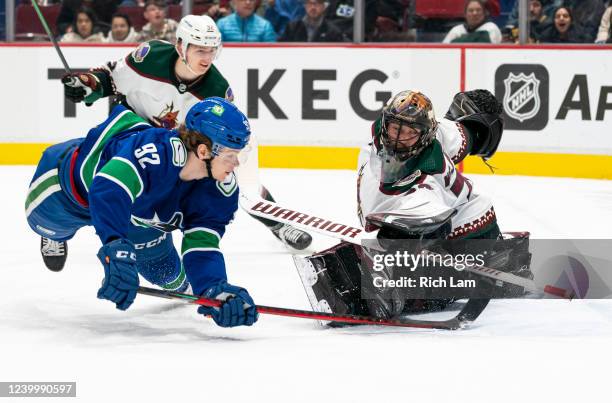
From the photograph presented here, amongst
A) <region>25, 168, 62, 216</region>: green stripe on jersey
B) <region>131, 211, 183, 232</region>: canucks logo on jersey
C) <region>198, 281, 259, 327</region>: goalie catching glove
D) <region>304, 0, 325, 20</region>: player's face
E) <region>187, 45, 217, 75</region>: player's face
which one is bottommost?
<region>198, 281, 259, 327</region>: goalie catching glove

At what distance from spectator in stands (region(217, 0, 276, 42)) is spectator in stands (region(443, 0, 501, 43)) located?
1.35 m

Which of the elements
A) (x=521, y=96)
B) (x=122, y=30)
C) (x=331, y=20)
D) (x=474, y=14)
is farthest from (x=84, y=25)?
(x=521, y=96)

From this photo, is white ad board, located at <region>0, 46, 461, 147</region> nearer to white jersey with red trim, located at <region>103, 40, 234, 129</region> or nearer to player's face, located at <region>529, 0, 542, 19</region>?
player's face, located at <region>529, 0, 542, 19</region>

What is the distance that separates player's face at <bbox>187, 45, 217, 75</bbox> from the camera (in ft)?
15.3

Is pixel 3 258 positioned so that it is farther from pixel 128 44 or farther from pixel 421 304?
pixel 128 44

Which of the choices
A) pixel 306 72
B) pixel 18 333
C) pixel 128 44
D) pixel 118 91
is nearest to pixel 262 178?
pixel 306 72

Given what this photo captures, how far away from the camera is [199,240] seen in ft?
11.1

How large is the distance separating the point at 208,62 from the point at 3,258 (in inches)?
47.5

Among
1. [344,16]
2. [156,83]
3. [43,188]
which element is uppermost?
[344,16]

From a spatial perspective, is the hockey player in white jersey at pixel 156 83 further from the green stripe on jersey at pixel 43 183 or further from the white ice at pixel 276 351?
the green stripe on jersey at pixel 43 183

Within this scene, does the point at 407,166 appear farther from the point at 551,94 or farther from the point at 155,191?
the point at 551,94

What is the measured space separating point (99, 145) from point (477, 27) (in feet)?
15.5

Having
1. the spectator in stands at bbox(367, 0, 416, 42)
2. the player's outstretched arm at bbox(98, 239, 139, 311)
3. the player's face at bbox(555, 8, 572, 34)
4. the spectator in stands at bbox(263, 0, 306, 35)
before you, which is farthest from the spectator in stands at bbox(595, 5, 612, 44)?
the player's outstretched arm at bbox(98, 239, 139, 311)

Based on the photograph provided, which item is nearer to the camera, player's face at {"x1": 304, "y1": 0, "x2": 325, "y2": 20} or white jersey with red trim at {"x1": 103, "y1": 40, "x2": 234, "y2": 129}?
white jersey with red trim at {"x1": 103, "y1": 40, "x2": 234, "y2": 129}
